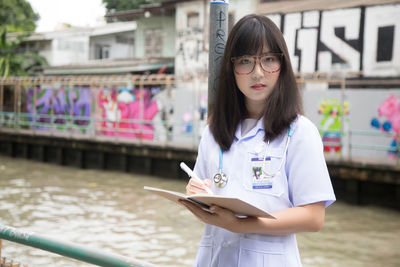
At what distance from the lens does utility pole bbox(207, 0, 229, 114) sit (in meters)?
2.19

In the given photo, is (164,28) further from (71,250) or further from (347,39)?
(71,250)

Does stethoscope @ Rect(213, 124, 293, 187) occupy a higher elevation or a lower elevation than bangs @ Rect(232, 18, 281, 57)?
lower

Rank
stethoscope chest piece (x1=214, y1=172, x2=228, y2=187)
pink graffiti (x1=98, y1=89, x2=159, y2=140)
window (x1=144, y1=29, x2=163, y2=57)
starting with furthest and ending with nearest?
window (x1=144, y1=29, x2=163, y2=57) → pink graffiti (x1=98, y1=89, x2=159, y2=140) → stethoscope chest piece (x1=214, y1=172, x2=228, y2=187)

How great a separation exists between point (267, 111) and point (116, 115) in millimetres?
18464

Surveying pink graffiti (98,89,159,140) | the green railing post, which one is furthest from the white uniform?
pink graffiti (98,89,159,140)

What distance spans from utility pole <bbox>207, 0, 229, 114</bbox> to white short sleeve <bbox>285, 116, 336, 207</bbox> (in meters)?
0.56

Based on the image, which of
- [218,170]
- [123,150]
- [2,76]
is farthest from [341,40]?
[2,76]

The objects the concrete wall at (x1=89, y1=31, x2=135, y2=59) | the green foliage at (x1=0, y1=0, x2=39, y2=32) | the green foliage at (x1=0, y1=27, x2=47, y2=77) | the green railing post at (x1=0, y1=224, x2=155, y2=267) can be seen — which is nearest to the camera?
the green railing post at (x1=0, y1=224, x2=155, y2=267)

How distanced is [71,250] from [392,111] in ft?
43.5

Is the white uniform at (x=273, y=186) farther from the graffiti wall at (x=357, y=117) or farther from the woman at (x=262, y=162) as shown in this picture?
the graffiti wall at (x=357, y=117)

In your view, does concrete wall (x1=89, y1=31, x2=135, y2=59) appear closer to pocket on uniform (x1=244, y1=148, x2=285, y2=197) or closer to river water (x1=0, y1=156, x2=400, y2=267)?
river water (x1=0, y1=156, x2=400, y2=267)

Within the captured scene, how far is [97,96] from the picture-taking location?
814 inches

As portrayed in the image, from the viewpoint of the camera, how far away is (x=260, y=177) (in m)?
1.70

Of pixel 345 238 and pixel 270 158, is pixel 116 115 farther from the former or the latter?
pixel 270 158
